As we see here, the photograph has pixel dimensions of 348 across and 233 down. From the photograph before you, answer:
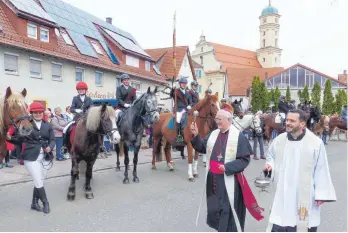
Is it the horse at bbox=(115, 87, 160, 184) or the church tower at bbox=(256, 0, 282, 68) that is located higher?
the church tower at bbox=(256, 0, 282, 68)

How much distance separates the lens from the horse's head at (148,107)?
8.03 meters

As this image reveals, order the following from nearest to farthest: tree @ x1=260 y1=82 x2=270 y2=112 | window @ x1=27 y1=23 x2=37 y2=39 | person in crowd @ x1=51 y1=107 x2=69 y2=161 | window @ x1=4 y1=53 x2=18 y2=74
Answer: person in crowd @ x1=51 y1=107 x2=69 y2=161 → window @ x1=4 y1=53 x2=18 y2=74 → window @ x1=27 y1=23 x2=37 y2=39 → tree @ x1=260 y1=82 x2=270 y2=112

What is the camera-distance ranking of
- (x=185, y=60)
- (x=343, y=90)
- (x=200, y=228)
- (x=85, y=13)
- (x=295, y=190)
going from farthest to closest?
1. (x=343, y=90)
2. (x=185, y=60)
3. (x=85, y=13)
4. (x=200, y=228)
5. (x=295, y=190)

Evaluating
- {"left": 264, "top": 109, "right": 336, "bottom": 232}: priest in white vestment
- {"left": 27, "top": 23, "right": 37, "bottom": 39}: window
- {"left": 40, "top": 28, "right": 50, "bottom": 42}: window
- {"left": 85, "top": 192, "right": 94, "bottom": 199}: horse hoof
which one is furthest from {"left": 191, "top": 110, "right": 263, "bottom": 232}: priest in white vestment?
{"left": 40, "top": 28, "right": 50, "bottom": 42}: window

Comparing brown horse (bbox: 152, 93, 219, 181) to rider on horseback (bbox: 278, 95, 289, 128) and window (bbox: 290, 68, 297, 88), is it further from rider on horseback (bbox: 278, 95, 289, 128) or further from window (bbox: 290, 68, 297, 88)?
window (bbox: 290, 68, 297, 88)

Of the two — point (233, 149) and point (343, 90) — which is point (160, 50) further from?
point (233, 149)

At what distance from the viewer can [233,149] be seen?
13.6ft

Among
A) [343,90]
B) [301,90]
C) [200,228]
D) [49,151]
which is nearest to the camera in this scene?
[200,228]

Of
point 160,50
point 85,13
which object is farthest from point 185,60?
point 85,13

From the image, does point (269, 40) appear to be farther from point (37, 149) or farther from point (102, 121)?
point (37, 149)

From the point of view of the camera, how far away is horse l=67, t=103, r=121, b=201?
6496 millimetres

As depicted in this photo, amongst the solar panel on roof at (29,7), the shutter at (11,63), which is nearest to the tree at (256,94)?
the solar panel on roof at (29,7)

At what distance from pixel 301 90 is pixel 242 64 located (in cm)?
3402

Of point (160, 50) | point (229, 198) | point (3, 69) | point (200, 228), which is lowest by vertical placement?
point (200, 228)
